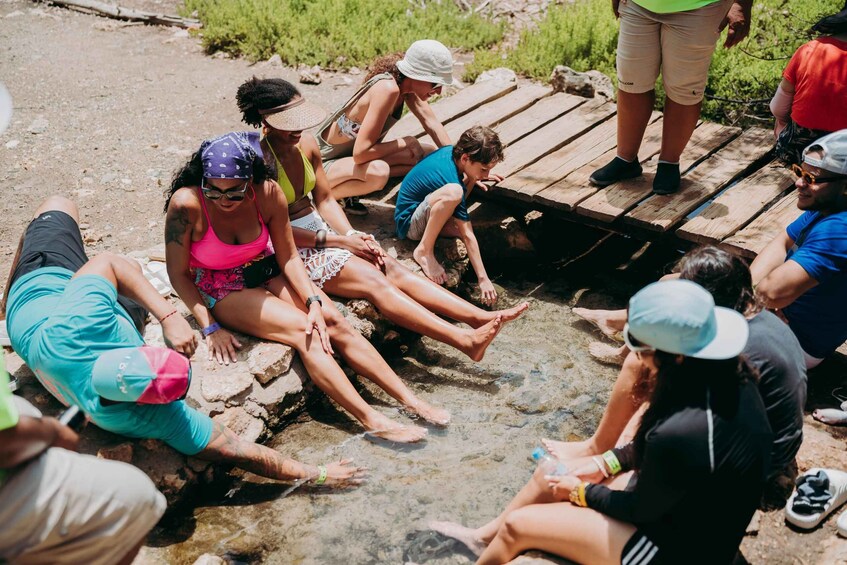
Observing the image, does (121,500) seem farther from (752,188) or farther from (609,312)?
(752,188)

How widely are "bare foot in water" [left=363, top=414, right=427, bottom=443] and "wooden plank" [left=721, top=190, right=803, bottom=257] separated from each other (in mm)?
2292

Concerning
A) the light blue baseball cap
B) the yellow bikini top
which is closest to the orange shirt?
the light blue baseball cap

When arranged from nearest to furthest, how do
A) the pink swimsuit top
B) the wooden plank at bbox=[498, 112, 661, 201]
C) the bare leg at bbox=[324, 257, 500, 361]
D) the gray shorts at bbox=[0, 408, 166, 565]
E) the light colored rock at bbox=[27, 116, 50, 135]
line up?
the gray shorts at bbox=[0, 408, 166, 565]
the pink swimsuit top
the bare leg at bbox=[324, 257, 500, 361]
the wooden plank at bbox=[498, 112, 661, 201]
the light colored rock at bbox=[27, 116, 50, 135]

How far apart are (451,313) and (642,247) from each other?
2198mm

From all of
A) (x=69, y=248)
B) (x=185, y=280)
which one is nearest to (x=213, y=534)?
(x=185, y=280)

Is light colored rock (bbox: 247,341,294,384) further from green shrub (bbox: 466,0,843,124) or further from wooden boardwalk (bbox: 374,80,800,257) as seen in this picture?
green shrub (bbox: 466,0,843,124)

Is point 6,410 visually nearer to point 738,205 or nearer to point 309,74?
point 738,205

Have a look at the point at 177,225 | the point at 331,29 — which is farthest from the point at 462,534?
the point at 331,29

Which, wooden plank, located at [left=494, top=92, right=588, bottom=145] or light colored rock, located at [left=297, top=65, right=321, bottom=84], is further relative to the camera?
light colored rock, located at [left=297, top=65, right=321, bottom=84]

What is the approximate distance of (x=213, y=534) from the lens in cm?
356

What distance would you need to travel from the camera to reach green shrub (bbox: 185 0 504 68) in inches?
324

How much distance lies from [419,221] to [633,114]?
1642 mm

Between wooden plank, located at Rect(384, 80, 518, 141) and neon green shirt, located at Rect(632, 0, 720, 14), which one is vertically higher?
neon green shirt, located at Rect(632, 0, 720, 14)

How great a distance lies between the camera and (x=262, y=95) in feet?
14.4
